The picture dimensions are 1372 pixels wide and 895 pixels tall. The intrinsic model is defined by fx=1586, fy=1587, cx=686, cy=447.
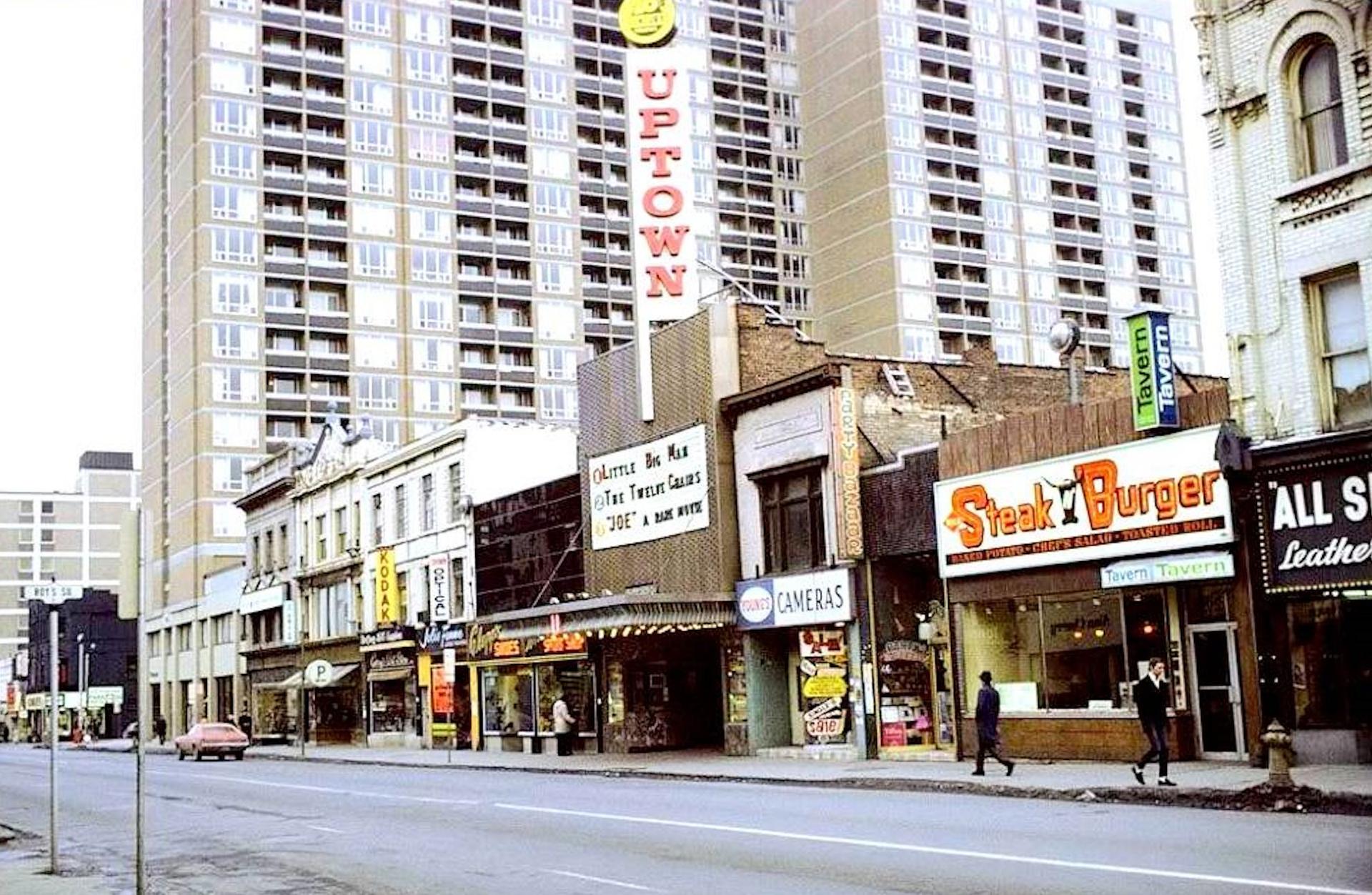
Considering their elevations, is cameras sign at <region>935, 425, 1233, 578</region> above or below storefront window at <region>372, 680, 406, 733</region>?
above

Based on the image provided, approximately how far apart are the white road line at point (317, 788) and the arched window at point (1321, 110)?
51.7 feet

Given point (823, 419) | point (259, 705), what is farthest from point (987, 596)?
point (259, 705)

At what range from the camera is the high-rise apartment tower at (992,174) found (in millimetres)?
107062

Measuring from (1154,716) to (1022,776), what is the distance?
128 inches

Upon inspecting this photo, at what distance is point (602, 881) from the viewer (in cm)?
1387

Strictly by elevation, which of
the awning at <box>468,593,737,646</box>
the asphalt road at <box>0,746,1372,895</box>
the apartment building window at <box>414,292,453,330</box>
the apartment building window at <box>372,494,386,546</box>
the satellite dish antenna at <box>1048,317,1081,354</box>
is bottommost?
the asphalt road at <box>0,746,1372,895</box>

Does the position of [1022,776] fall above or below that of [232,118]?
below

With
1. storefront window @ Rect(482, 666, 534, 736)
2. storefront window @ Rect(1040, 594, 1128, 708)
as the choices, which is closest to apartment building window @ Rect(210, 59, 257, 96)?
storefront window @ Rect(482, 666, 534, 736)

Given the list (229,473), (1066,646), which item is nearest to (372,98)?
(229,473)

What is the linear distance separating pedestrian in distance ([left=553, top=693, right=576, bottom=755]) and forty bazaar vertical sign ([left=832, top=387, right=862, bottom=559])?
1165cm

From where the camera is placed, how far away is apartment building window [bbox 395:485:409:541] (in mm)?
52312

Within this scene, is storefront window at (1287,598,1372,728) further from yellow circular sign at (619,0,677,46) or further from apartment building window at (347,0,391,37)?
apartment building window at (347,0,391,37)

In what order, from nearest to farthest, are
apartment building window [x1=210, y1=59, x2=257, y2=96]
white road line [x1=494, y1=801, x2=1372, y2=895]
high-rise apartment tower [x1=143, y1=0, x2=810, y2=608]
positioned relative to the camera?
white road line [x1=494, y1=801, x2=1372, y2=895] < high-rise apartment tower [x1=143, y1=0, x2=810, y2=608] < apartment building window [x1=210, y1=59, x2=257, y2=96]

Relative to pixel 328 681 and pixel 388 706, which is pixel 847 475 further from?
pixel 328 681
